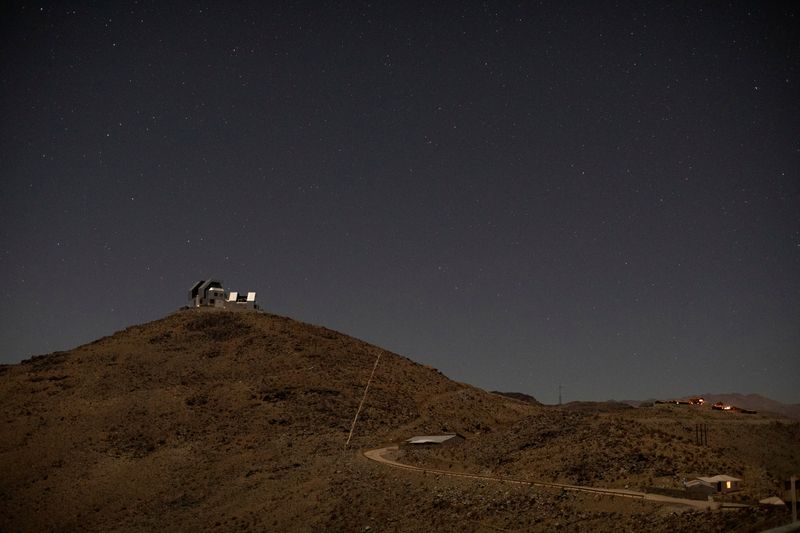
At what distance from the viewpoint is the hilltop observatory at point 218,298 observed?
93.4 metres

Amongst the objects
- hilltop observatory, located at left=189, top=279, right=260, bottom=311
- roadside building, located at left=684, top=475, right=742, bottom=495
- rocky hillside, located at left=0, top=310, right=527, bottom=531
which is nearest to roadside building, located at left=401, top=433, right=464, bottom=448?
rocky hillside, located at left=0, top=310, right=527, bottom=531

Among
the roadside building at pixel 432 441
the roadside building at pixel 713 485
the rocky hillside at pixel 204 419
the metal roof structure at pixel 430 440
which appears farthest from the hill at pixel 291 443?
the metal roof structure at pixel 430 440

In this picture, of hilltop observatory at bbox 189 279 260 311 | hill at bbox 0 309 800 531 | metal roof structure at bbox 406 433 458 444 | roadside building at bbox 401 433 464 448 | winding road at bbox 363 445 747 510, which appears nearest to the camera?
winding road at bbox 363 445 747 510

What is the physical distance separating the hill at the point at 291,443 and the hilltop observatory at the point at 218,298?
3.68 meters

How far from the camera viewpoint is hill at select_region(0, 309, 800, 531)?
35.8 m

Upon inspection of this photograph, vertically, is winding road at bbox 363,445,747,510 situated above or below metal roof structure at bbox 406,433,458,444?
below

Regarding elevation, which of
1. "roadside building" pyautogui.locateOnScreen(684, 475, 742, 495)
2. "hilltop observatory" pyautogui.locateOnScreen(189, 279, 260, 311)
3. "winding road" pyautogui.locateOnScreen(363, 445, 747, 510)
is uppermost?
"hilltop observatory" pyautogui.locateOnScreen(189, 279, 260, 311)

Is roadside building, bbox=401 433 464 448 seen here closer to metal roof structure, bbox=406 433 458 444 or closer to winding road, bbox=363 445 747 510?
metal roof structure, bbox=406 433 458 444

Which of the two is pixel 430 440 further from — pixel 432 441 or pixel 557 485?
pixel 557 485

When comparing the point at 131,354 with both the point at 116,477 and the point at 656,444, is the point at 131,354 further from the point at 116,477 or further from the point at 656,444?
the point at 656,444

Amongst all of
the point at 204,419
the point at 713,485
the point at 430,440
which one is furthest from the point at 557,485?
the point at 204,419

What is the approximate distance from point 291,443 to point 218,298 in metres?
43.1

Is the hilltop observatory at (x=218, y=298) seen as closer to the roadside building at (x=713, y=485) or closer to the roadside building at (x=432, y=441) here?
the roadside building at (x=432, y=441)

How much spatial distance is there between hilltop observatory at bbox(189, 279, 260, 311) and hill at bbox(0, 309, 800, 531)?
3679mm
